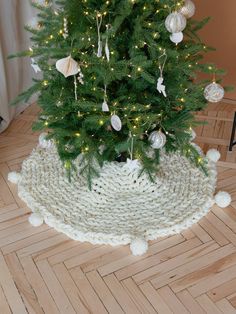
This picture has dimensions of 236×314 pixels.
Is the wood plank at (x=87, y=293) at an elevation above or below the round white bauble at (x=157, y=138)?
below

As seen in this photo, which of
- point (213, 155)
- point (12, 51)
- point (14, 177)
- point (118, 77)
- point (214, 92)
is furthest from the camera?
point (12, 51)

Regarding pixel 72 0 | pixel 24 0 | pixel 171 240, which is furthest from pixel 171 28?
pixel 24 0

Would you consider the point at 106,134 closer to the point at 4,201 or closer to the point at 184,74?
the point at 184,74

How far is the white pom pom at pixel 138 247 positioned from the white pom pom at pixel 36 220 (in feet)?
1.26

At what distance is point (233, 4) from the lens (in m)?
2.48

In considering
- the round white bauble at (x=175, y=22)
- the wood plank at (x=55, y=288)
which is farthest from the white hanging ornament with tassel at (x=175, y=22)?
the wood plank at (x=55, y=288)

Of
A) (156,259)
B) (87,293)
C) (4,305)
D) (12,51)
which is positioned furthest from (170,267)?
(12,51)

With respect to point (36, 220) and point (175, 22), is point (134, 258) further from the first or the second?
point (175, 22)

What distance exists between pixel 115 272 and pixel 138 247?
12cm

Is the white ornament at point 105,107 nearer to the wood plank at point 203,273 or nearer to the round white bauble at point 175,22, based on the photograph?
the round white bauble at point 175,22

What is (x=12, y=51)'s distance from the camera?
2303 mm

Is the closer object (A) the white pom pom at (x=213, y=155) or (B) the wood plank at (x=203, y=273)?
(B) the wood plank at (x=203, y=273)

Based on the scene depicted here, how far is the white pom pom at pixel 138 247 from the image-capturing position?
1507mm

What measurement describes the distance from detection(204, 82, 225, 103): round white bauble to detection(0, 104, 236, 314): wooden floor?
0.46 meters
